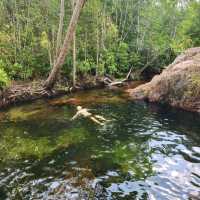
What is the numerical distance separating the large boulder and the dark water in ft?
3.59

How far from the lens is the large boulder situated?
1708cm

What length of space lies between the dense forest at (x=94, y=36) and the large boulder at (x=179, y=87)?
728 centimetres

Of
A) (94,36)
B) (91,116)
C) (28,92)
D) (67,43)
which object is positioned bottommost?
(91,116)

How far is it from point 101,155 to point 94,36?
70.1 feet

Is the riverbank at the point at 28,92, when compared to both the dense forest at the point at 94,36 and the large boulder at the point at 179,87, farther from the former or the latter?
the large boulder at the point at 179,87

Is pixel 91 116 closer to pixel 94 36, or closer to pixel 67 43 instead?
pixel 67 43

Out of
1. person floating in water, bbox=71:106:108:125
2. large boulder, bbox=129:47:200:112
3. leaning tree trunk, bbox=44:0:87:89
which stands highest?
leaning tree trunk, bbox=44:0:87:89

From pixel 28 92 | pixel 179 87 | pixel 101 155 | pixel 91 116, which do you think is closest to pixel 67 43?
pixel 91 116

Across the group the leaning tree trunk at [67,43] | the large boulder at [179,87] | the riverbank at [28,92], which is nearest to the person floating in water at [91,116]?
the leaning tree trunk at [67,43]

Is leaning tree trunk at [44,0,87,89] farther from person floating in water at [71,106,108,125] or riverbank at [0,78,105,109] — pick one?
person floating in water at [71,106,108,125]

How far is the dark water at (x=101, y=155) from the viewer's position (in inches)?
311

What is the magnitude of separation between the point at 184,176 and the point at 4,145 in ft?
21.8

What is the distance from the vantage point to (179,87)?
58.6 feet

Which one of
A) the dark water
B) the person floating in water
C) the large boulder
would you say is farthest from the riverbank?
the large boulder
